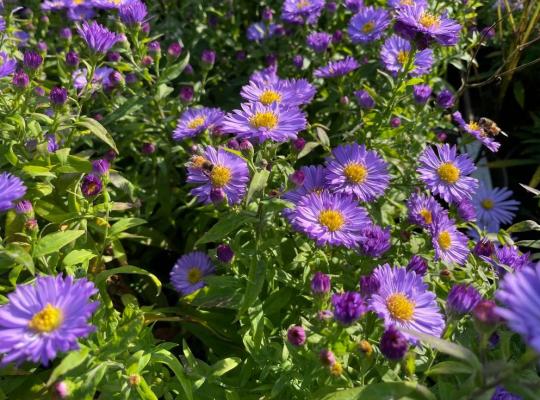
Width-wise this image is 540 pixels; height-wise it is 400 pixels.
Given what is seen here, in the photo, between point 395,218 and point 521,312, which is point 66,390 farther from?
point 395,218

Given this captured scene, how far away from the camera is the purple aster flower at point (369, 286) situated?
1.88 meters

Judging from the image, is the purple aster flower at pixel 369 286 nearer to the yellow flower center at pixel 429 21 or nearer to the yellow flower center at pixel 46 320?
the yellow flower center at pixel 46 320

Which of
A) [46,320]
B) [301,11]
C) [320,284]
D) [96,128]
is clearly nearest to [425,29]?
[301,11]

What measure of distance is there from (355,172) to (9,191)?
1371 millimetres

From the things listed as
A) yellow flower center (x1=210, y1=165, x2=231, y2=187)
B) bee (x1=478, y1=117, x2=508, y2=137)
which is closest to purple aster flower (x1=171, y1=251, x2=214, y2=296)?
yellow flower center (x1=210, y1=165, x2=231, y2=187)

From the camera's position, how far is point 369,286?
1.89 metres

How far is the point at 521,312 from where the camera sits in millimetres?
1076

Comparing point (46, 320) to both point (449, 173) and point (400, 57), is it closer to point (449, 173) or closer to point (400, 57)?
point (449, 173)

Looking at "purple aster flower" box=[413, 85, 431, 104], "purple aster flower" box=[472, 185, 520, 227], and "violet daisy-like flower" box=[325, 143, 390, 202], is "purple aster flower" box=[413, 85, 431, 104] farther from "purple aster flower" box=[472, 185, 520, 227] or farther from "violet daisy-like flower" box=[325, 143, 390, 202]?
"purple aster flower" box=[472, 185, 520, 227]

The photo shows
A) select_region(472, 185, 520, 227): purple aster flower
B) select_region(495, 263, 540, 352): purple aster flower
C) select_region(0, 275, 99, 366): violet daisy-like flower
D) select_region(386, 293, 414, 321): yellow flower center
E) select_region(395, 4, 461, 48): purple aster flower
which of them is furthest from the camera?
select_region(472, 185, 520, 227): purple aster flower

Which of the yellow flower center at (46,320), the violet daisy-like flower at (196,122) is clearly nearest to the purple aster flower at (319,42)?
the violet daisy-like flower at (196,122)

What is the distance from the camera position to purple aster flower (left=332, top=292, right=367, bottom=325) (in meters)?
1.68

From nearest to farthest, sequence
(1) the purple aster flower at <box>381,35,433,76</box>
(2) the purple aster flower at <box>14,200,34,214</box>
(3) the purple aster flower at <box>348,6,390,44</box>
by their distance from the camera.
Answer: (2) the purple aster flower at <box>14,200,34,214</box>
(1) the purple aster flower at <box>381,35,433,76</box>
(3) the purple aster flower at <box>348,6,390,44</box>

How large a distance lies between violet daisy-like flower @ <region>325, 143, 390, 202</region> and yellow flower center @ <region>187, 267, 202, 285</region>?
77 centimetres
